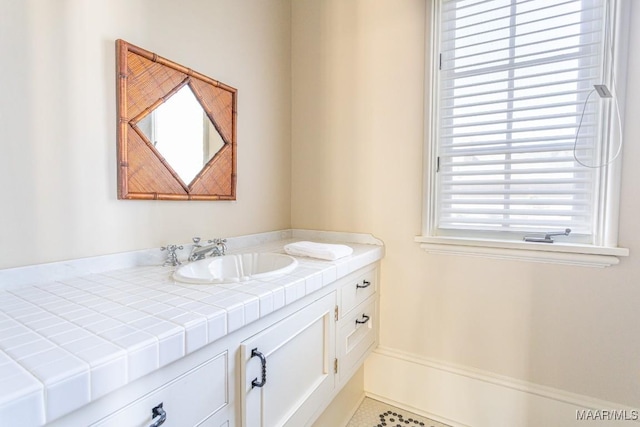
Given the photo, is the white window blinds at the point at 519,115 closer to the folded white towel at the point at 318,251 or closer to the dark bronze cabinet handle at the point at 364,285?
the dark bronze cabinet handle at the point at 364,285

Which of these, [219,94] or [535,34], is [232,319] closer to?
[219,94]

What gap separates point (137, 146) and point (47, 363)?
3.02ft

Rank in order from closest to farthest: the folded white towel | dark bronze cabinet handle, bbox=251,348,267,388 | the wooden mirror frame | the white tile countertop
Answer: the white tile countertop < dark bronze cabinet handle, bbox=251,348,267,388 < the wooden mirror frame < the folded white towel

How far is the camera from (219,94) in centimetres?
158

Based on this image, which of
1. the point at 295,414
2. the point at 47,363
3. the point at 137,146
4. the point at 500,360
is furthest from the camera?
the point at 500,360

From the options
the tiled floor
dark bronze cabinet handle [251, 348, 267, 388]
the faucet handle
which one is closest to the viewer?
dark bronze cabinet handle [251, 348, 267, 388]

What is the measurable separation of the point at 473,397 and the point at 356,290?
0.85 metres

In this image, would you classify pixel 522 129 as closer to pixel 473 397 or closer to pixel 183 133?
pixel 473 397

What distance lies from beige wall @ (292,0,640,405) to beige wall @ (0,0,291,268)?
0.64 metres

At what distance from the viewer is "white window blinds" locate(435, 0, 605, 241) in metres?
1.38

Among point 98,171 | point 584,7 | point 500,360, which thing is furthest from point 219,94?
point 500,360

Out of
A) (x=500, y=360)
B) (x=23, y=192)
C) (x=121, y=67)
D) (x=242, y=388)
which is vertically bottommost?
(x=500, y=360)

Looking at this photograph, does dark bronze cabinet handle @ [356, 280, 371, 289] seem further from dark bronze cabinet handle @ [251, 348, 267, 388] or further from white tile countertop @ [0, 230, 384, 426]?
dark bronze cabinet handle @ [251, 348, 267, 388]

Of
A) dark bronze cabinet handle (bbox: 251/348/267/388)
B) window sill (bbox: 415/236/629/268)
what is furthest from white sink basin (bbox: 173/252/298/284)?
window sill (bbox: 415/236/629/268)
